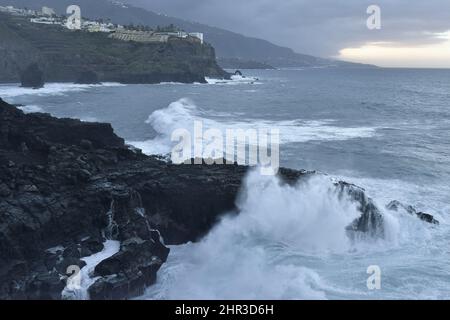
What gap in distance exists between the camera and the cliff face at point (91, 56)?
4252 inches

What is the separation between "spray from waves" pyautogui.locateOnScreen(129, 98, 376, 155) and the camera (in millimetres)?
41447

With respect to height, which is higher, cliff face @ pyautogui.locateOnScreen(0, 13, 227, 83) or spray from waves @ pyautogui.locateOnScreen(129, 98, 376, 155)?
cliff face @ pyautogui.locateOnScreen(0, 13, 227, 83)

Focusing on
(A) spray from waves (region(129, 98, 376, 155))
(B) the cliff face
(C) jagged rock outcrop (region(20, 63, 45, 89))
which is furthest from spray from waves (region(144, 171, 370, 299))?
(B) the cliff face

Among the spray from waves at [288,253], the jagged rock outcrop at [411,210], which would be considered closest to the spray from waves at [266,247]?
the spray from waves at [288,253]

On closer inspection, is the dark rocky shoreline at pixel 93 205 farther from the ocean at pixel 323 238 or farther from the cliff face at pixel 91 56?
the cliff face at pixel 91 56

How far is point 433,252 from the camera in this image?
67.4ft

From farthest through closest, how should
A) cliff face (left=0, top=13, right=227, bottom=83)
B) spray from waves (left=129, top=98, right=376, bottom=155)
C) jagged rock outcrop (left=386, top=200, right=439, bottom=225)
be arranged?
cliff face (left=0, top=13, right=227, bottom=83)
spray from waves (left=129, top=98, right=376, bottom=155)
jagged rock outcrop (left=386, top=200, right=439, bottom=225)

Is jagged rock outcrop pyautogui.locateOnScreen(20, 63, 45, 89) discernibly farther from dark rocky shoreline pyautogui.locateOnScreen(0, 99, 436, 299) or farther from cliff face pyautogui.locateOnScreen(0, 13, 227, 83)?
dark rocky shoreline pyautogui.locateOnScreen(0, 99, 436, 299)

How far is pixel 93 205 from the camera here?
66.9ft

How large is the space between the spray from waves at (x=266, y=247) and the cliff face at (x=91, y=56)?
95835 mm

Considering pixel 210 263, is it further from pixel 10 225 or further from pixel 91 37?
pixel 91 37

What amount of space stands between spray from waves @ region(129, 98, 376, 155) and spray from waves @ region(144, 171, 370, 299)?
14.7 meters
